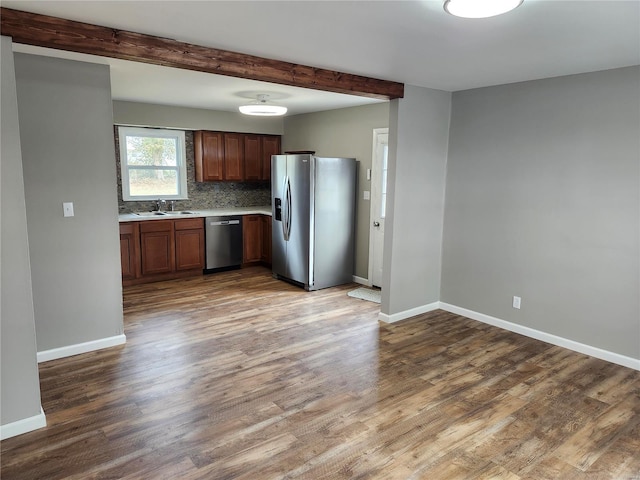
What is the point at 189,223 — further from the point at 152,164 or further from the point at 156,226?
→ the point at 152,164

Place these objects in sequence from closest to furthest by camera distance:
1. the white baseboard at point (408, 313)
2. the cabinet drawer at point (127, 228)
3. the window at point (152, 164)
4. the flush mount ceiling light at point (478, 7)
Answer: the flush mount ceiling light at point (478, 7) < the white baseboard at point (408, 313) < the cabinet drawer at point (127, 228) < the window at point (152, 164)

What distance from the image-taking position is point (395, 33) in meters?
2.52

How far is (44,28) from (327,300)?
371 cm

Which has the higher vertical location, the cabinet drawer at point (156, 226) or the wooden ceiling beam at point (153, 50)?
the wooden ceiling beam at point (153, 50)

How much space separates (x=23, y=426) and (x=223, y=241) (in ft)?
13.0

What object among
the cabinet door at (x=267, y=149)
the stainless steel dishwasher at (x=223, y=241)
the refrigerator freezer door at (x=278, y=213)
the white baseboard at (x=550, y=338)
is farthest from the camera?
the cabinet door at (x=267, y=149)

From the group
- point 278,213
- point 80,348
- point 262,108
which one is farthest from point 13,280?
Answer: point 278,213

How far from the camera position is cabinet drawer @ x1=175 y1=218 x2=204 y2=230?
5.86 m

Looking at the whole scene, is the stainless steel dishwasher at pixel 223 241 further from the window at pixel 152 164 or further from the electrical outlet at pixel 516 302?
the electrical outlet at pixel 516 302

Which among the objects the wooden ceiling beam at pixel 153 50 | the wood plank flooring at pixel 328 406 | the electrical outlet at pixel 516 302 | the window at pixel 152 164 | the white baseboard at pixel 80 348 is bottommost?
the wood plank flooring at pixel 328 406

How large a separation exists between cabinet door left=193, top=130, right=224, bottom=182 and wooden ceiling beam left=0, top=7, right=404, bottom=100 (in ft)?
10.8

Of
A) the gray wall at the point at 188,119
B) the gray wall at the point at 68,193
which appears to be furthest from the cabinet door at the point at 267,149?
the gray wall at the point at 68,193

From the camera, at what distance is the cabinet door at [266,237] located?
662cm

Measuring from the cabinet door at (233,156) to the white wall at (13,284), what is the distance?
14.3 feet
